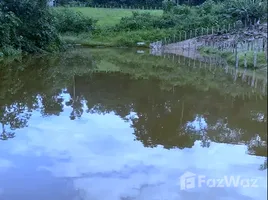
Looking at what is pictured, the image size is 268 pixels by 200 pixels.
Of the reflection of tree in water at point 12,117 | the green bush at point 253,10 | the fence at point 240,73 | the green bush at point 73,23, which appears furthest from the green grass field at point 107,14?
the green bush at point 253,10

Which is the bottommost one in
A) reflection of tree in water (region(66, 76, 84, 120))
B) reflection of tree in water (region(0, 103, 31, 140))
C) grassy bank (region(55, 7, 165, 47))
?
grassy bank (region(55, 7, 165, 47))

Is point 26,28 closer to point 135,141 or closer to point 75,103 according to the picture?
point 75,103

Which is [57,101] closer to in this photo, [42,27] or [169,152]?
[169,152]

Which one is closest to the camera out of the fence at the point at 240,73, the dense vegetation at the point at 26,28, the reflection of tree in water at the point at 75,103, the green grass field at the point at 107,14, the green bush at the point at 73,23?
the fence at the point at 240,73

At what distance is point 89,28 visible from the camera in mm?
39406

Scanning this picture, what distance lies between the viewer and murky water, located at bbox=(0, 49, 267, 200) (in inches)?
190

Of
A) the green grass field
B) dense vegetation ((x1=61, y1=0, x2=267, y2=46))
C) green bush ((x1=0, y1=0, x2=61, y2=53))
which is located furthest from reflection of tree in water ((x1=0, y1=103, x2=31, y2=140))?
the green grass field

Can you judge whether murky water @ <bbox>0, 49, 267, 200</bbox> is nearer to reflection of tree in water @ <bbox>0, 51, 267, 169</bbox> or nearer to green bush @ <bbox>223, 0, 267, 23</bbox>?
reflection of tree in water @ <bbox>0, 51, 267, 169</bbox>

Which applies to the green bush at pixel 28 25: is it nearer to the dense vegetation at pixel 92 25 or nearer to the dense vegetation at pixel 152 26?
the dense vegetation at pixel 92 25

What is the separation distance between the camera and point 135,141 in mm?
7391

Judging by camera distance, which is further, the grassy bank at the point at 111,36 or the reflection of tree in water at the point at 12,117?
the grassy bank at the point at 111,36

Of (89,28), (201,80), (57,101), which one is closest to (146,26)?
(89,28)

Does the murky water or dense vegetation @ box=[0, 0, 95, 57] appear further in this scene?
dense vegetation @ box=[0, 0, 95, 57]

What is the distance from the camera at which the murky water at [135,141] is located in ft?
15.8
